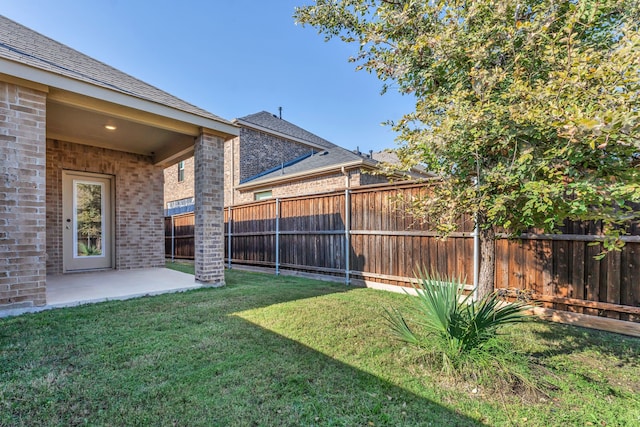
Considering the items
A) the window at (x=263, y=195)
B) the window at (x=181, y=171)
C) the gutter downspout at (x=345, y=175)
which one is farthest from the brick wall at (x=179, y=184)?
the gutter downspout at (x=345, y=175)

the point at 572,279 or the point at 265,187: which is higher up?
the point at 265,187

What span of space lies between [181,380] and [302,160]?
499 inches

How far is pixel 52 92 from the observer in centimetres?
432

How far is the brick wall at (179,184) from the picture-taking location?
1584 cm

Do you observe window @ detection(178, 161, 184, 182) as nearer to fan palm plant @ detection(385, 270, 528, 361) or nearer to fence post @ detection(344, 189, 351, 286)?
fence post @ detection(344, 189, 351, 286)

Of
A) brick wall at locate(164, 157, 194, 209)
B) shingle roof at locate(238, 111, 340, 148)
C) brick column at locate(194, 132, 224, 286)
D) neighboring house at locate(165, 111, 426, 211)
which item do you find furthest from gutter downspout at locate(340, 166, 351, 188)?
brick wall at locate(164, 157, 194, 209)

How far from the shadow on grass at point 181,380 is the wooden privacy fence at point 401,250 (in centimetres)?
171

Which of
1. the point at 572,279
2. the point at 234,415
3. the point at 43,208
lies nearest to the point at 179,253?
the point at 43,208

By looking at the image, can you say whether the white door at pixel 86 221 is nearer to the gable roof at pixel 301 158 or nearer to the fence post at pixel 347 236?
the gable roof at pixel 301 158

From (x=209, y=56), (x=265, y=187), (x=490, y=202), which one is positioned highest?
(x=209, y=56)

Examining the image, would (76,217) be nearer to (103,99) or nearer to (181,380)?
(103,99)

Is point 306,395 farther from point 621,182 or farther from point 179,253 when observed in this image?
point 179,253

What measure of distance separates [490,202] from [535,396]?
4.97ft

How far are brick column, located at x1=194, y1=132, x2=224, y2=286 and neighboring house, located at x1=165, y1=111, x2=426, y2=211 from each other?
4.70 meters
